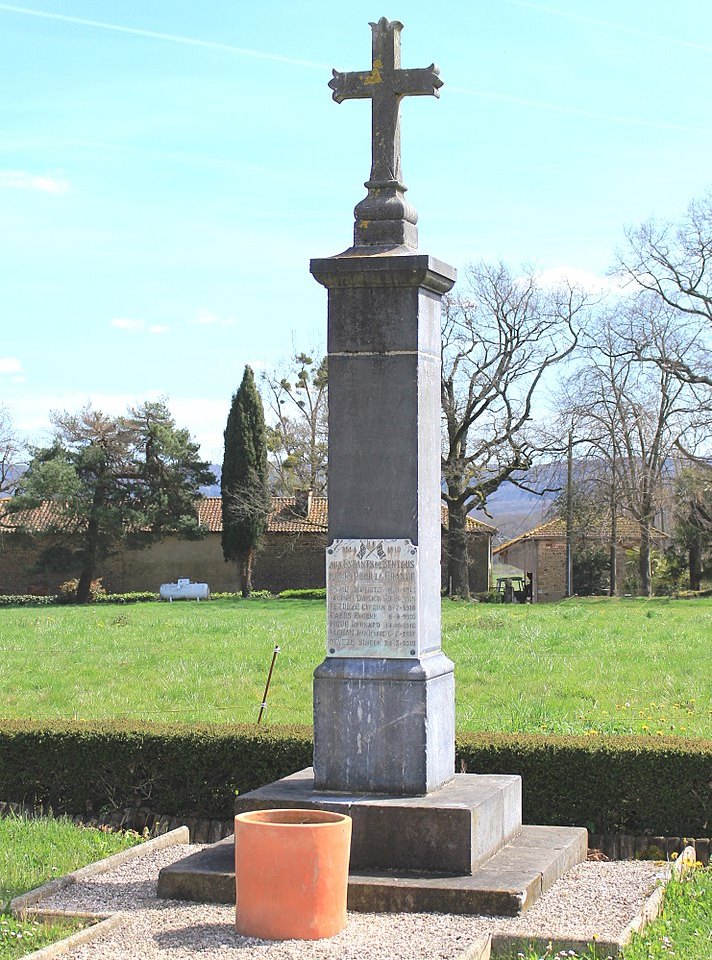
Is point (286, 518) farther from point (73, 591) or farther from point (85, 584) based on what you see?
point (73, 591)

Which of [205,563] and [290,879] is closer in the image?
[290,879]

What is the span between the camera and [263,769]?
10477 millimetres

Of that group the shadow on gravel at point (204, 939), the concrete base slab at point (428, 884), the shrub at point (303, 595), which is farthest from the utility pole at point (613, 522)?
the shadow on gravel at point (204, 939)

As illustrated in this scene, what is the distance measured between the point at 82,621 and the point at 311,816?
24.2 m

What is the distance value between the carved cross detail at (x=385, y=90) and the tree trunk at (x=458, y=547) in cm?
3761

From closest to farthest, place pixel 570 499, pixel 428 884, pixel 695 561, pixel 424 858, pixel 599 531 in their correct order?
pixel 428 884
pixel 424 858
pixel 570 499
pixel 599 531
pixel 695 561

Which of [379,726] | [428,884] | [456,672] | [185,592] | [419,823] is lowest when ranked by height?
[428,884]

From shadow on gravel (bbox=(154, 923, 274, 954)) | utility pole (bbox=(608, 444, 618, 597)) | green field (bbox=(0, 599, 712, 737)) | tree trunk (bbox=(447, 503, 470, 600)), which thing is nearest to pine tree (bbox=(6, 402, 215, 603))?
tree trunk (bbox=(447, 503, 470, 600))

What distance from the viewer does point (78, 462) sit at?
169ft

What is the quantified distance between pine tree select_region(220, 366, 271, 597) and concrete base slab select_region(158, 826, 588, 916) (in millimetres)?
43688

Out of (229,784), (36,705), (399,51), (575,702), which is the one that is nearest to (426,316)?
(399,51)

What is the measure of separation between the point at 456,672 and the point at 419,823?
939 centimetres

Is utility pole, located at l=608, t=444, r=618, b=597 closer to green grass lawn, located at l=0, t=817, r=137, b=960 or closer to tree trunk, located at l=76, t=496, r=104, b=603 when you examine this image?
tree trunk, located at l=76, t=496, r=104, b=603

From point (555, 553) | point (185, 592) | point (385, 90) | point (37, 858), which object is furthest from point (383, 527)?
point (555, 553)
